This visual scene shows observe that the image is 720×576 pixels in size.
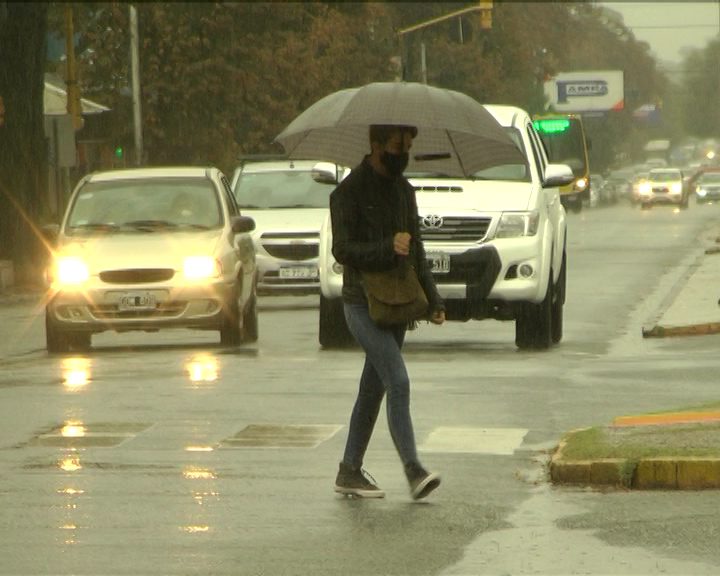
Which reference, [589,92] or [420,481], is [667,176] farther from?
[420,481]

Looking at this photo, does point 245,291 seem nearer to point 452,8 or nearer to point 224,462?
point 224,462

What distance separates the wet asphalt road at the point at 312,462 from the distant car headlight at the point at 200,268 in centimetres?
67

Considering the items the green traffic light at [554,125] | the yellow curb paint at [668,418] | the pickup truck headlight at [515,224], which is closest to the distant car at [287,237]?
the pickup truck headlight at [515,224]

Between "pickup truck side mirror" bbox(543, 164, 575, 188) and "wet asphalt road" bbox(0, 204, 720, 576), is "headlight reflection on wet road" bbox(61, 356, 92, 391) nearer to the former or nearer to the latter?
"wet asphalt road" bbox(0, 204, 720, 576)

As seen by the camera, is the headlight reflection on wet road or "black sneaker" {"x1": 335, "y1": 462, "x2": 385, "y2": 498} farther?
the headlight reflection on wet road

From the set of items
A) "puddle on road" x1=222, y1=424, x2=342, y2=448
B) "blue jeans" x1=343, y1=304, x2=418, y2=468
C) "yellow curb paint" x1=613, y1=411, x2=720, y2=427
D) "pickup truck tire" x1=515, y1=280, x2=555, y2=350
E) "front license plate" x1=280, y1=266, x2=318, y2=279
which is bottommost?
"front license plate" x1=280, y1=266, x2=318, y2=279

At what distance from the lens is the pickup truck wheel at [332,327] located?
65.5ft

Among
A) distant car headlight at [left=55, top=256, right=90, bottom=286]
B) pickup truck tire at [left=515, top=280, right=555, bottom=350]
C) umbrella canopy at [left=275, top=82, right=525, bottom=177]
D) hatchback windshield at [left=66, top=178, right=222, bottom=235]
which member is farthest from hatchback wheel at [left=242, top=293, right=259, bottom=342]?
umbrella canopy at [left=275, top=82, right=525, bottom=177]

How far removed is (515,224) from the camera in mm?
19469

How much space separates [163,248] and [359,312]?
9.62 m

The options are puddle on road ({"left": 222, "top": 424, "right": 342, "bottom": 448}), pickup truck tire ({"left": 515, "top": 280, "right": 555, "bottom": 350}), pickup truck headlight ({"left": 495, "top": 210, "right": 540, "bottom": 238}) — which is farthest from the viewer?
pickup truck tire ({"left": 515, "top": 280, "right": 555, "bottom": 350})

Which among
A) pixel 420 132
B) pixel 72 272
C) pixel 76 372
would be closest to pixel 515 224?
pixel 72 272

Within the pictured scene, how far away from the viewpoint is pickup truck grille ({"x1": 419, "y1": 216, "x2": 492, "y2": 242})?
19172 mm

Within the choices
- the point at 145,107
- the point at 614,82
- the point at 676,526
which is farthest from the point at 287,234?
the point at 614,82
